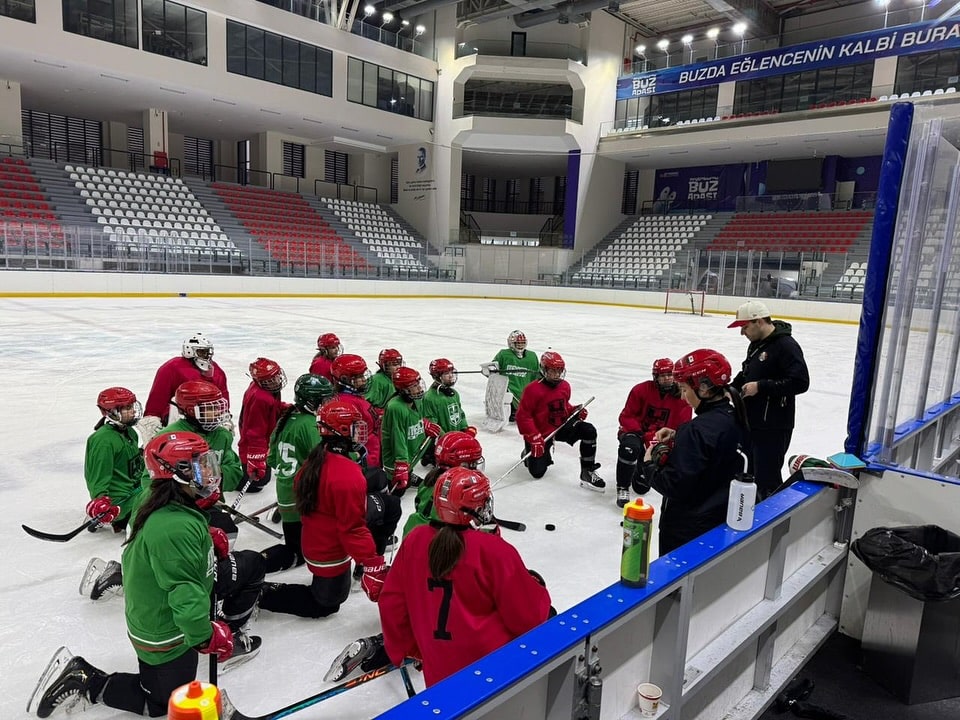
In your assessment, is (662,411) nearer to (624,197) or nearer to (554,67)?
(554,67)

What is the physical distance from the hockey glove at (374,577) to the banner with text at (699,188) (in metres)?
31.0

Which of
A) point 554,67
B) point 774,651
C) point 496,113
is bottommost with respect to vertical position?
point 774,651

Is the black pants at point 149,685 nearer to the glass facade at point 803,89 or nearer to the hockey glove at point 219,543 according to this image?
the hockey glove at point 219,543

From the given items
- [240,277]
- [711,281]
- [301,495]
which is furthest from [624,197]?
[301,495]

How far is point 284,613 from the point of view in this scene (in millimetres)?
2752

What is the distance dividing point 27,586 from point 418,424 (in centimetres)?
201

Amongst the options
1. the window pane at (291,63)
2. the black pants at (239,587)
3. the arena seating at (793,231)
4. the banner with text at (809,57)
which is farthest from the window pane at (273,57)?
the black pants at (239,587)

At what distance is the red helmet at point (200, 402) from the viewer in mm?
2873

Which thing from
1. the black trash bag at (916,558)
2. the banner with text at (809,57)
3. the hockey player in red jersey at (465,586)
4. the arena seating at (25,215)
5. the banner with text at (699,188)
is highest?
the banner with text at (809,57)

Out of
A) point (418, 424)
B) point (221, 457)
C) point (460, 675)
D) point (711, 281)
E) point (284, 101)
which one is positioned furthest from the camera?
point (284, 101)

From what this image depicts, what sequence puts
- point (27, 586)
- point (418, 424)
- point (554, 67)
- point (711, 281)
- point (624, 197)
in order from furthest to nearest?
point (624, 197)
point (554, 67)
point (711, 281)
point (418, 424)
point (27, 586)

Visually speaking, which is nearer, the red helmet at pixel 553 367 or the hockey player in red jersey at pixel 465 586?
the hockey player in red jersey at pixel 465 586

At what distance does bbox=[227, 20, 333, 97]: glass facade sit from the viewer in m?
22.6

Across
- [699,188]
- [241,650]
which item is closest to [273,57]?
[699,188]
